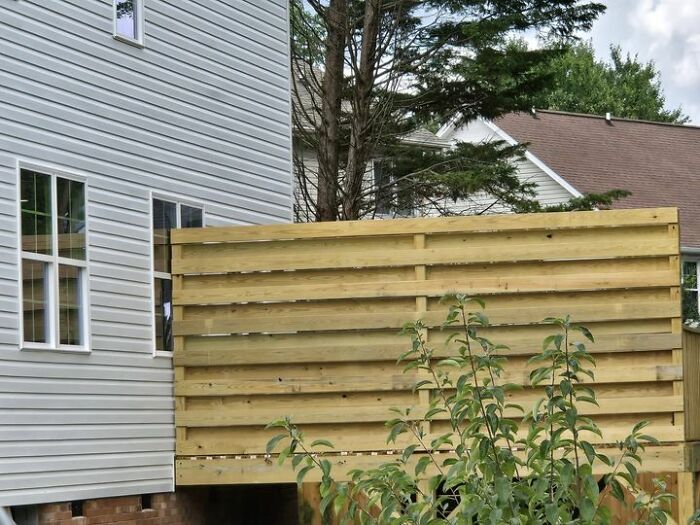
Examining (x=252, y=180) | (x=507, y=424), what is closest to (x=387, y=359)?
(x=252, y=180)

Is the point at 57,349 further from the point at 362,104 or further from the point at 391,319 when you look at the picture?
the point at 362,104

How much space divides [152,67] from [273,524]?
6.00 metres

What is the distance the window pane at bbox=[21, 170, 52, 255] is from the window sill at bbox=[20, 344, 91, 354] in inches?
32.6

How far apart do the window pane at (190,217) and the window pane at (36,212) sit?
2353mm

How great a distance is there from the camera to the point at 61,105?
1181 centimetres

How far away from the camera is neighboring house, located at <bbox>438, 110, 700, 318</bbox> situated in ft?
117

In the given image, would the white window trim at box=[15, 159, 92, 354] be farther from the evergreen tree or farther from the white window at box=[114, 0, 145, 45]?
the evergreen tree

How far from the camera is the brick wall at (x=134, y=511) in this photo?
11305 mm

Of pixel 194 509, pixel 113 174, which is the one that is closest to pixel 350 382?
pixel 194 509

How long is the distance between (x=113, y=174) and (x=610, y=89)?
172 ft

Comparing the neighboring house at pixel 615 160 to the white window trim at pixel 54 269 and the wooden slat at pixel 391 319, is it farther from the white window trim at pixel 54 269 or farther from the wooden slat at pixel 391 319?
the white window trim at pixel 54 269

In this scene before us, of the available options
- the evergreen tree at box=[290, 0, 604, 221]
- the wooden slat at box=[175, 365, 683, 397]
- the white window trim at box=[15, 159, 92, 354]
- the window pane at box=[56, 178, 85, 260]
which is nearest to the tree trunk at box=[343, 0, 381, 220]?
the evergreen tree at box=[290, 0, 604, 221]

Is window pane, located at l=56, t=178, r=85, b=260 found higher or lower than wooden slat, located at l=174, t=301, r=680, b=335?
higher

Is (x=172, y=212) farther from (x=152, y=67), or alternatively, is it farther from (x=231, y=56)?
(x=231, y=56)
